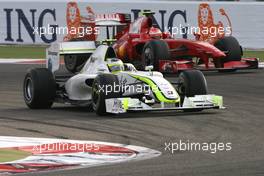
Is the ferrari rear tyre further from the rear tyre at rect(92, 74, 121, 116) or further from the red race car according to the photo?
the rear tyre at rect(92, 74, 121, 116)

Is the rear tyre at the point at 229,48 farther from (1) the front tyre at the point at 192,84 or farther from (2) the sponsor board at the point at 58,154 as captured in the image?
(2) the sponsor board at the point at 58,154

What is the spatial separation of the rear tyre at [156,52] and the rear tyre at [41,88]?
7.09m

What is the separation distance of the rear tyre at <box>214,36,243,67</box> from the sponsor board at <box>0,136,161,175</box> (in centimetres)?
1272

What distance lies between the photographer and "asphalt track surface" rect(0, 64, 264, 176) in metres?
9.34

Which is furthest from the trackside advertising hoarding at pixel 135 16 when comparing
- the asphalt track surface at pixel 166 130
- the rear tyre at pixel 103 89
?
the rear tyre at pixel 103 89

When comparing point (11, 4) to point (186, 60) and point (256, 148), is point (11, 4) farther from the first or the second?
point (256, 148)

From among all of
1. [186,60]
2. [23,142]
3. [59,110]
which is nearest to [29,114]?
[59,110]

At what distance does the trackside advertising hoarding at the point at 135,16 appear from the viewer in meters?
31.9

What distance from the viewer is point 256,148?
35.4 ft

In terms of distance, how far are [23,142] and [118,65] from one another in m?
4.23

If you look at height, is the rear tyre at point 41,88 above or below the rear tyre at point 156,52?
below

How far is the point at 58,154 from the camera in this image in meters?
10.5

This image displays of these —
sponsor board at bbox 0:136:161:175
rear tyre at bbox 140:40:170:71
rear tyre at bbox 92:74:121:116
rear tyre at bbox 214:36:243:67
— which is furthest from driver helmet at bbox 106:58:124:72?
rear tyre at bbox 214:36:243:67

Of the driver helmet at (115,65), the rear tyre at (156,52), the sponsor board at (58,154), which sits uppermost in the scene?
the rear tyre at (156,52)
